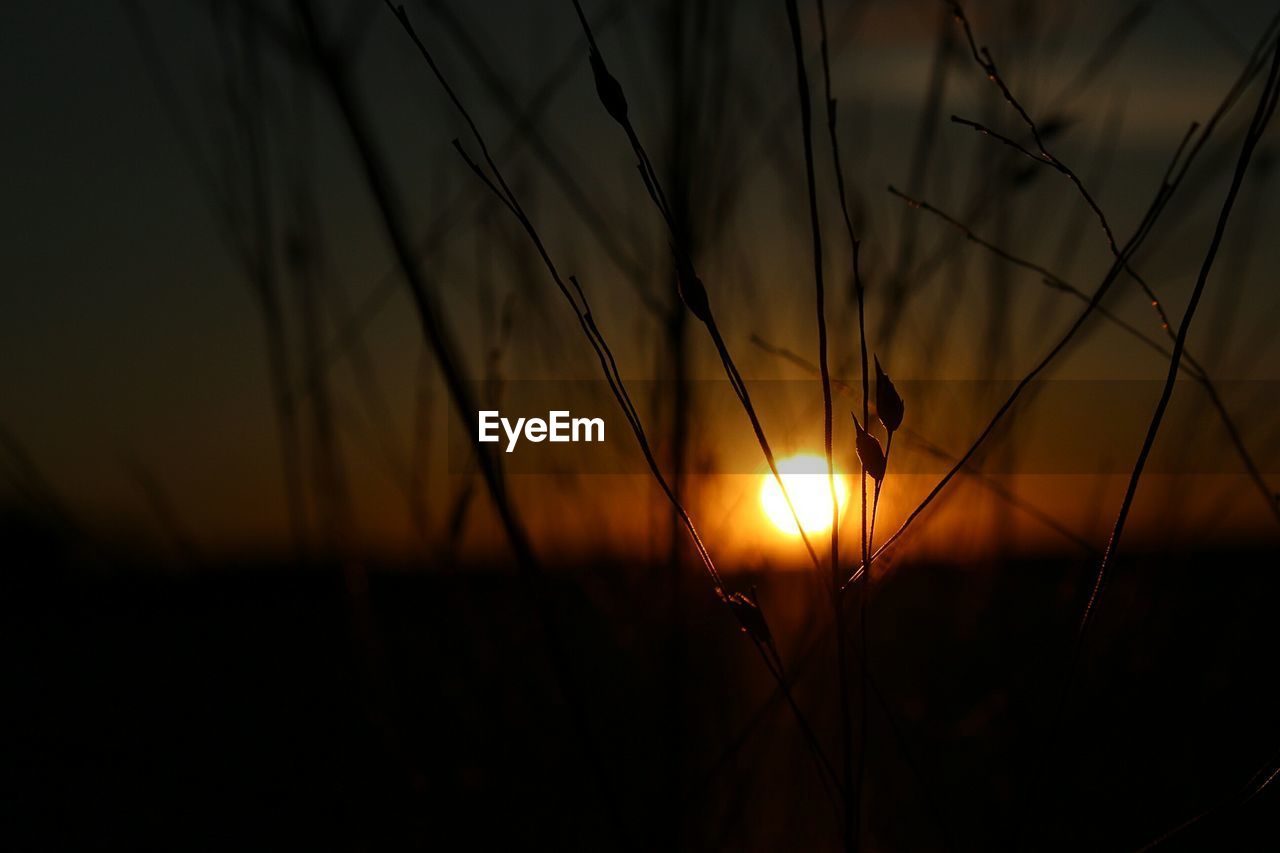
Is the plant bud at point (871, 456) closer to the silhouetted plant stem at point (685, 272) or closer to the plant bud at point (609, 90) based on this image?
the silhouetted plant stem at point (685, 272)

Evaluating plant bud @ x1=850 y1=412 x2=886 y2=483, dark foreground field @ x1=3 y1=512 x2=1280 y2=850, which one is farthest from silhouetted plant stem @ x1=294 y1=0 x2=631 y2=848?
plant bud @ x1=850 y1=412 x2=886 y2=483

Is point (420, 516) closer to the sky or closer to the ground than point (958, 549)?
closer to the ground

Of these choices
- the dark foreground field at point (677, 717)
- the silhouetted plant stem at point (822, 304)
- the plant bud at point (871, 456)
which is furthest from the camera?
the dark foreground field at point (677, 717)

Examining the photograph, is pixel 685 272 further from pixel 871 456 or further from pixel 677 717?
pixel 677 717

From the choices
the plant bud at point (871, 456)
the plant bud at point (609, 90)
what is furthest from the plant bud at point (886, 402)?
the plant bud at point (609, 90)

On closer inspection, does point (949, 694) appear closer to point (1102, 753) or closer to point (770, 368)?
point (1102, 753)

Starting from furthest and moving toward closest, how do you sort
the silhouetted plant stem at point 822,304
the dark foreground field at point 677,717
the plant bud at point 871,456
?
the dark foreground field at point 677,717 → the plant bud at point 871,456 → the silhouetted plant stem at point 822,304

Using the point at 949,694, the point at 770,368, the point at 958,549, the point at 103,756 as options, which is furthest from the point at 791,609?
the point at 103,756

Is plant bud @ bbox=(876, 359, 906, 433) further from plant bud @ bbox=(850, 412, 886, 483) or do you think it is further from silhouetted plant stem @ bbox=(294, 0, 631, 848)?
silhouetted plant stem @ bbox=(294, 0, 631, 848)
